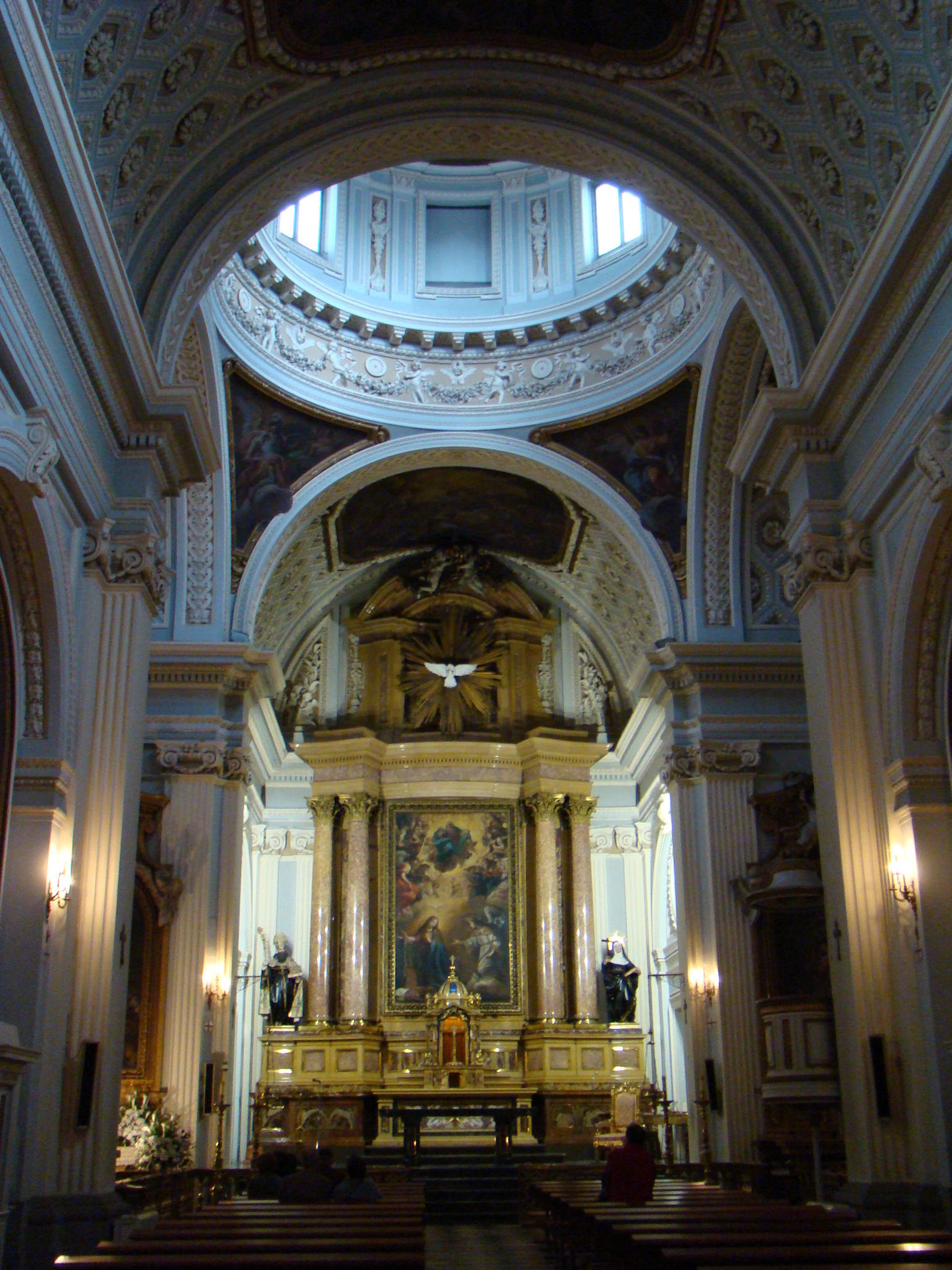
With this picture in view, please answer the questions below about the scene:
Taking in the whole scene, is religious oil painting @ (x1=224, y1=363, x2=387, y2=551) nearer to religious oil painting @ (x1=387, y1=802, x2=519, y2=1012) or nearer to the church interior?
the church interior

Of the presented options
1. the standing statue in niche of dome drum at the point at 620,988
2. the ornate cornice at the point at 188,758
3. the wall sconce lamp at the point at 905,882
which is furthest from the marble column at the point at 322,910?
the wall sconce lamp at the point at 905,882

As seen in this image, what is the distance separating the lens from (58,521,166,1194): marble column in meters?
8.95

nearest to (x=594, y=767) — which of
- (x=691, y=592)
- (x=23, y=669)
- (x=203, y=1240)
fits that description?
(x=691, y=592)

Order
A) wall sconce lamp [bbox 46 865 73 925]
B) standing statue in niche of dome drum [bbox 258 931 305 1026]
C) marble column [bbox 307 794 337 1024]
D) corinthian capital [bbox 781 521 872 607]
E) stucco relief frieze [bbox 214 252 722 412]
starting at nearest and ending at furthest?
wall sconce lamp [bbox 46 865 73 925] → corinthian capital [bbox 781 521 872 607] → stucco relief frieze [bbox 214 252 722 412] → standing statue in niche of dome drum [bbox 258 931 305 1026] → marble column [bbox 307 794 337 1024]

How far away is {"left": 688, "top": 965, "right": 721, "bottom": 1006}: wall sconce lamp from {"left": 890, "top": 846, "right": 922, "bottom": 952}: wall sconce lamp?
6.34 m

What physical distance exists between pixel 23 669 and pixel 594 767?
14616 millimetres

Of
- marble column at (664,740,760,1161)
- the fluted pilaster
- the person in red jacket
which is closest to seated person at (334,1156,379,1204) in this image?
the person in red jacket

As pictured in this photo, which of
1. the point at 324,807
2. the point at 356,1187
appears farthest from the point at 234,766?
the point at 356,1187

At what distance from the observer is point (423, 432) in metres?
18.5

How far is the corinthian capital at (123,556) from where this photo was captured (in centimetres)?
968

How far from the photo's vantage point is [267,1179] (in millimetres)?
8703

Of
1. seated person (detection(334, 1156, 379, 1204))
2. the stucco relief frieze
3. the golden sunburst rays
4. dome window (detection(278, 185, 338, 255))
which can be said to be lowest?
seated person (detection(334, 1156, 379, 1204))

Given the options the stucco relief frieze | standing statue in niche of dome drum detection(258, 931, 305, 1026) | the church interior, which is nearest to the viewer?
the church interior

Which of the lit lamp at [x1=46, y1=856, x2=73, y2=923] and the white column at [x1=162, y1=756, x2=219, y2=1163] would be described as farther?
the white column at [x1=162, y1=756, x2=219, y2=1163]
